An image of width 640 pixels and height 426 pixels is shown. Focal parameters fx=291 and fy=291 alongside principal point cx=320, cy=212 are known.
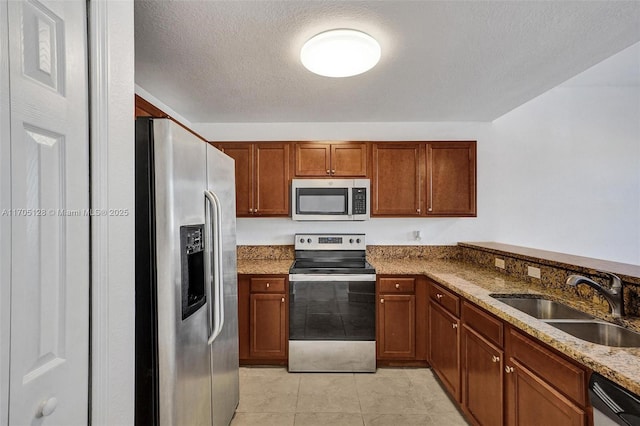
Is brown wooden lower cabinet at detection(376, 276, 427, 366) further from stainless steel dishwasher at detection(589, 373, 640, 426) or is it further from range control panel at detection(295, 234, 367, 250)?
stainless steel dishwasher at detection(589, 373, 640, 426)

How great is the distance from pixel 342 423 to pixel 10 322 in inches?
78.5

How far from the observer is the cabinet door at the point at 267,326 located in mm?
2650

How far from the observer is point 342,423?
6.62 feet

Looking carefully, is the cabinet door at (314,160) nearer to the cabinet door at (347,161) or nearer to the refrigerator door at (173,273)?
the cabinet door at (347,161)

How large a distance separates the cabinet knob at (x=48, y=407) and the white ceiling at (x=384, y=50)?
5.42 ft

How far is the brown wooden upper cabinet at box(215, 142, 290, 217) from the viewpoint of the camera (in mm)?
2996

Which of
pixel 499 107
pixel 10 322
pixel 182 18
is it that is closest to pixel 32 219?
pixel 10 322

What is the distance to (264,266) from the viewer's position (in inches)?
113

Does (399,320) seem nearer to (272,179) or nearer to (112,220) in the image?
(272,179)

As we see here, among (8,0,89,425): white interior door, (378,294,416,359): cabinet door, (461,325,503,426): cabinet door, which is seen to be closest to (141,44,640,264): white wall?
(378,294,416,359): cabinet door

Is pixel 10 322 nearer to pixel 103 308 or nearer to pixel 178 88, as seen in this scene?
pixel 103 308

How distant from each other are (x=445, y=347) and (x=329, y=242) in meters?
1.42

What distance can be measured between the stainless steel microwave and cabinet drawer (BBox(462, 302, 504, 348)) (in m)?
1.27

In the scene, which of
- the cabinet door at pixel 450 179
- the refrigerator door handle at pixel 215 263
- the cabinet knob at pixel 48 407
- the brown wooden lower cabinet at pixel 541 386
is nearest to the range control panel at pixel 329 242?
the cabinet door at pixel 450 179
